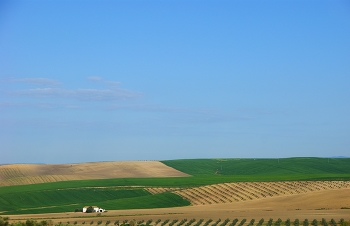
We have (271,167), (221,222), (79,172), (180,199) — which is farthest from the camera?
(271,167)

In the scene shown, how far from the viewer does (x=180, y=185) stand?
366 feet

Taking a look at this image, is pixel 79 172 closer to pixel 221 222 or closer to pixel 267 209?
pixel 267 209

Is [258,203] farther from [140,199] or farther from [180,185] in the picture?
[180,185]

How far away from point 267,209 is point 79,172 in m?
76.5

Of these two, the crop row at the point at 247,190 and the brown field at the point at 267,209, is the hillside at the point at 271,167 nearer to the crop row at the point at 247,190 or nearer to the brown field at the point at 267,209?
the crop row at the point at 247,190

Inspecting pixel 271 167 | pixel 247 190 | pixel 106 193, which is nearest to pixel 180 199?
pixel 247 190

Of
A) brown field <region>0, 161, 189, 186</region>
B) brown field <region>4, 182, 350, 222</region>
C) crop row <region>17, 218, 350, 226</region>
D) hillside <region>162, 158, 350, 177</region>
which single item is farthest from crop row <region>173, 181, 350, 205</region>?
brown field <region>0, 161, 189, 186</region>

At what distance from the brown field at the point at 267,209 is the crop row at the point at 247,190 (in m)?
0.16

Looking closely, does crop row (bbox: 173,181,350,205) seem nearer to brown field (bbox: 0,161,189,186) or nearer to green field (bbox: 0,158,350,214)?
green field (bbox: 0,158,350,214)

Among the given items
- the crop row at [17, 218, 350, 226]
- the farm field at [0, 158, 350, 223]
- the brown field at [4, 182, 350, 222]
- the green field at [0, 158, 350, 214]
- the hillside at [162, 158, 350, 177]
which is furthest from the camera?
the hillside at [162, 158, 350, 177]

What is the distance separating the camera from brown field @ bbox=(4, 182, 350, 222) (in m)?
70.6

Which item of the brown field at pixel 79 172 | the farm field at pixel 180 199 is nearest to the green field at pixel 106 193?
the farm field at pixel 180 199

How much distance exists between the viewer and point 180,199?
93562mm

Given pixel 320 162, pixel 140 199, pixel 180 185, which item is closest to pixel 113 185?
pixel 180 185
